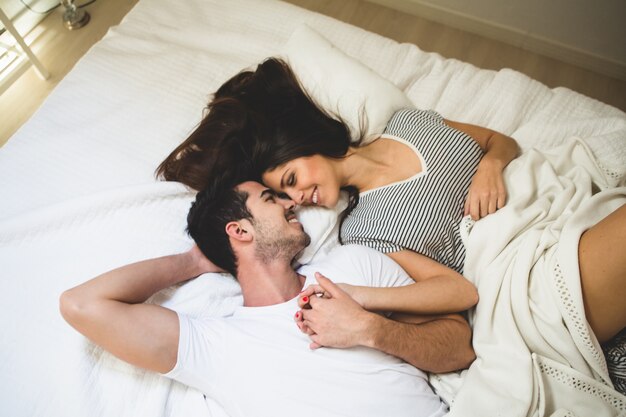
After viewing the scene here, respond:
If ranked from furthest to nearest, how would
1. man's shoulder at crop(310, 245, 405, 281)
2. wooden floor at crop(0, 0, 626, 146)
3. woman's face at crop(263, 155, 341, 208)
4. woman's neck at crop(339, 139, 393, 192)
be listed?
wooden floor at crop(0, 0, 626, 146), woman's neck at crop(339, 139, 393, 192), woman's face at crop(263, 155, 341, 208), man's shoulder at crop(310, 245, 405, 281)

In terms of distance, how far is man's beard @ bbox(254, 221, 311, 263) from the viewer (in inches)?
46.3

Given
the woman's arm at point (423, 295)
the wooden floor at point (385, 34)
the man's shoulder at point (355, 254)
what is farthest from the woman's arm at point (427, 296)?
the wooden floor at point (385, 34)

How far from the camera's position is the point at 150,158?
141 centimetres

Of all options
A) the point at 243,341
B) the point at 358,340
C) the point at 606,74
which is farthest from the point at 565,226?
the point at 606,74

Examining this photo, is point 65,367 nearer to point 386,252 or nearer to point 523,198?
point 386,252

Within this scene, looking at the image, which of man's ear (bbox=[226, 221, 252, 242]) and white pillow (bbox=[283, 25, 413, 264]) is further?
white pillow (bbox=[283, 25, 413, 264])

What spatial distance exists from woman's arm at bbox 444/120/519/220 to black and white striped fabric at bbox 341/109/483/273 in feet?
0.14

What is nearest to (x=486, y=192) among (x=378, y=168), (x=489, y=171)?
(x=489, y=171)

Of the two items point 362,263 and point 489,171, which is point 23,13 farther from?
point 489,171

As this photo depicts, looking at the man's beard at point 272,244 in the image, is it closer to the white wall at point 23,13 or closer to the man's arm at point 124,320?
the man's arm at point 124,320

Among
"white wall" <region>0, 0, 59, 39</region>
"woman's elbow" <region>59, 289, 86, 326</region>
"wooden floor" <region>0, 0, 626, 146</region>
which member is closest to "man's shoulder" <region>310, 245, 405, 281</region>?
"woman's elbow" <region>59, 289, 86, 326</region>

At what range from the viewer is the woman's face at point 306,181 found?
128 centimetres

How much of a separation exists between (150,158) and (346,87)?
736 mm

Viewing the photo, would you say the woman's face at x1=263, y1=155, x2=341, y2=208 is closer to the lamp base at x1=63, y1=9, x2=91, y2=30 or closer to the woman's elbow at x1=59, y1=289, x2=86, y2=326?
the woman's elbow at x1=59, y1=289, x2=86, y2=326
